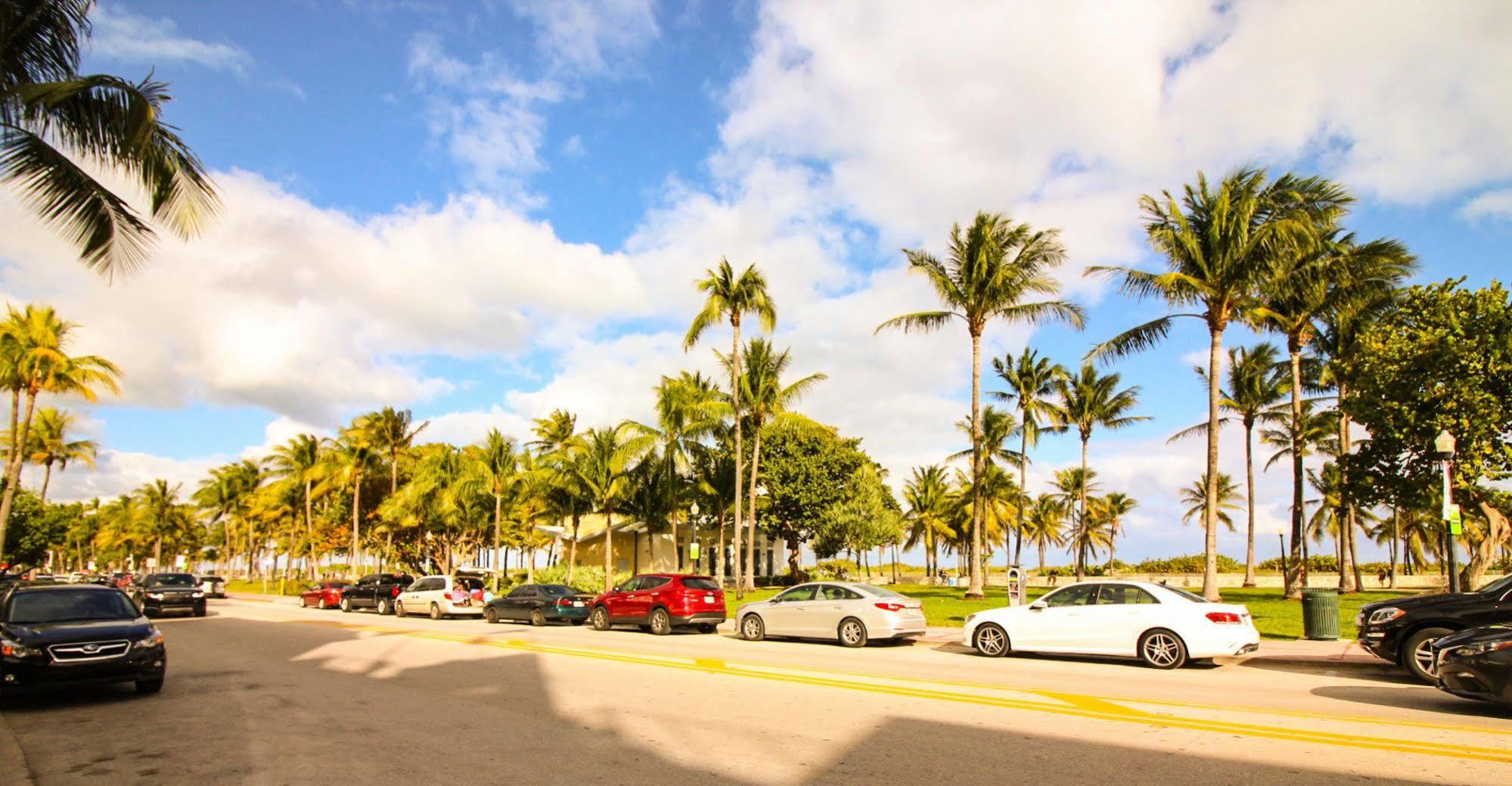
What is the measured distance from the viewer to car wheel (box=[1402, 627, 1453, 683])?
1197 centimetres

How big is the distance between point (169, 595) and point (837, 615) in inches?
1033

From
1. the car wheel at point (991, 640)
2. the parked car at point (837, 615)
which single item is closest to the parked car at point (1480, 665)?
the car wheel at point (991, 640)

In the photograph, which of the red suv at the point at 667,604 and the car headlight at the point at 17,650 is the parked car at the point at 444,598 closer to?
the red suv at the point at 667,604

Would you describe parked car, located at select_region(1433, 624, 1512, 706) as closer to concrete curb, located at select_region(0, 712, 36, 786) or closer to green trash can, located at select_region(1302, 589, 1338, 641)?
green trash can, located at select_region(1302, 589, 1338, 641)

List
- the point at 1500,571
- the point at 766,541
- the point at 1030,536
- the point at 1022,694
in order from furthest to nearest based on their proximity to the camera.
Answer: the point at 1030,536, the point at 766,541, the point at 1500,571, the point at 1022,694

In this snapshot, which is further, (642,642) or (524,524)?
(524,524)

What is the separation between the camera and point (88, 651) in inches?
407

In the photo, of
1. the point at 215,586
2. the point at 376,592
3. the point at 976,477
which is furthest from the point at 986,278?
the point at 215,586

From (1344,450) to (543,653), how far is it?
33120mm

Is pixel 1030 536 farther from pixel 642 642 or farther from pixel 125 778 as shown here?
pixel 125 778

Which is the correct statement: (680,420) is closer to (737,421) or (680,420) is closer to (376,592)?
(737,421)

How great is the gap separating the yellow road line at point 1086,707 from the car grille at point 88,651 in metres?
7.25

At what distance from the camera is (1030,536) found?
78.4 meters

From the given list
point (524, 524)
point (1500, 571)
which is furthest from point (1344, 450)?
point (524, 524)
